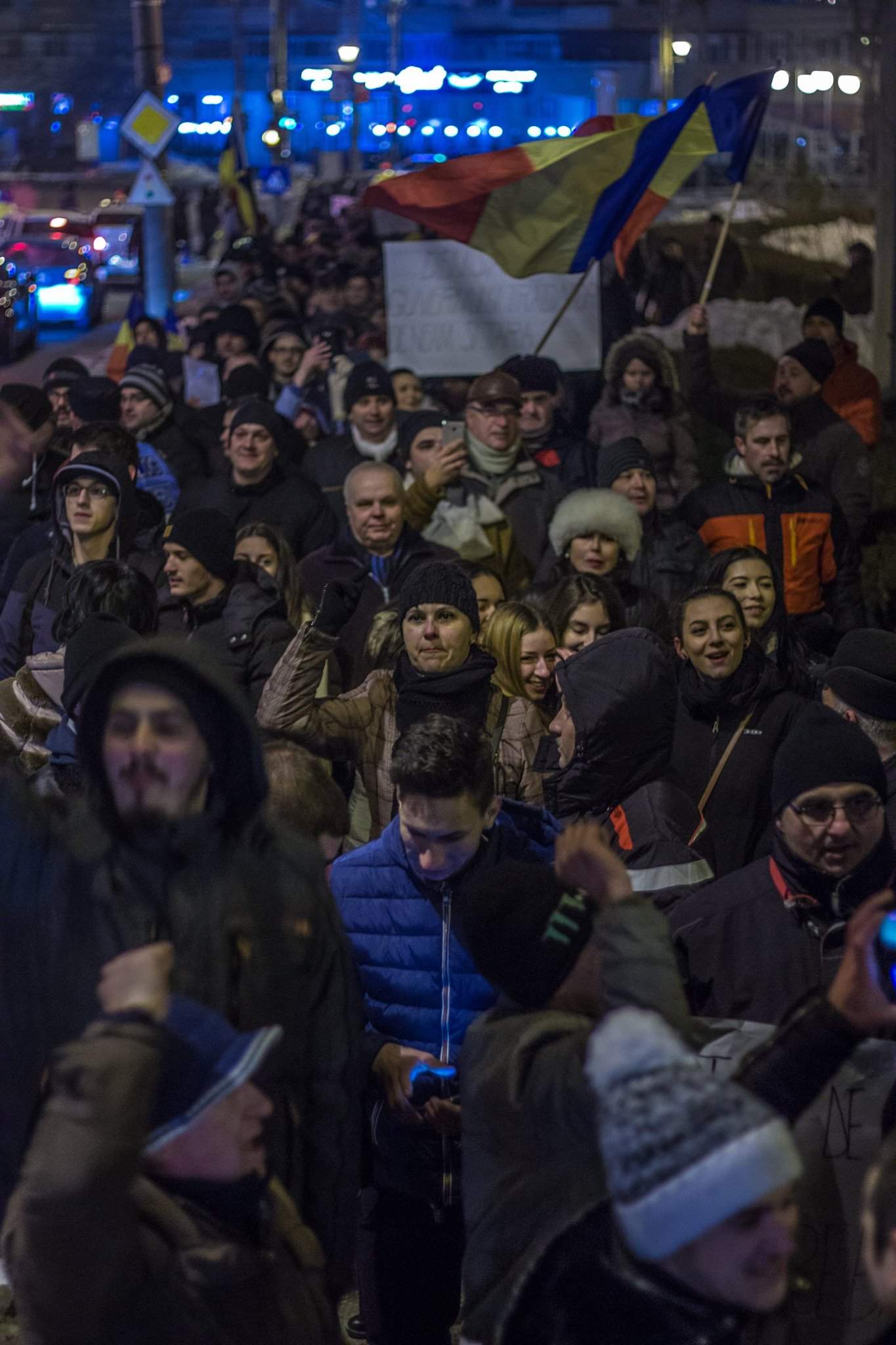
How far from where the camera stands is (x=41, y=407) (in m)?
7.68

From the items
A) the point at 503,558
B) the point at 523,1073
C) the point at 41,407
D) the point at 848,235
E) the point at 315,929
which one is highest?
the point at 848,235

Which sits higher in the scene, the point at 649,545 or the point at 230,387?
the point at 230,387

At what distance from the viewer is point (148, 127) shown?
17094 millimetres

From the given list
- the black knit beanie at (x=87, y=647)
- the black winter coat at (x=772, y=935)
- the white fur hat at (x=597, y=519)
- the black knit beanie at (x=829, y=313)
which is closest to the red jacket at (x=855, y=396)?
the black knit beanie at (x=829, y=313)

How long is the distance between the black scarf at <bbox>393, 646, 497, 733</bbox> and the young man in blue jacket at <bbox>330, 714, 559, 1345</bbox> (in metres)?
1.22

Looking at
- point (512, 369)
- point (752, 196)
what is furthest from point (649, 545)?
point (752, 196)

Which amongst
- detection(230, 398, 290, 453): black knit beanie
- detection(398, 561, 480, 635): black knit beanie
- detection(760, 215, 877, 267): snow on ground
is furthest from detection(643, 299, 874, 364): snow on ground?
detection(398, 561, 480, 635): black knit beanie

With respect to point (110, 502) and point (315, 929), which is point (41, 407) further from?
point (315, 929)

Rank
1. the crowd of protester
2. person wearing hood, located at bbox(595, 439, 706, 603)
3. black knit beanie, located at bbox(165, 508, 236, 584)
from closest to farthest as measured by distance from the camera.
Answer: the crowd of protester, black knit beanie, located at bbox(165, 508, 236, 584), person wearing hood, located at bbox(595, 439, 706, 603)

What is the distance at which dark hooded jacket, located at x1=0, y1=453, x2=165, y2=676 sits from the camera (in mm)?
6109

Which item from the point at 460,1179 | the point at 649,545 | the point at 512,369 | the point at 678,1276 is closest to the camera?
the point at 678,1276

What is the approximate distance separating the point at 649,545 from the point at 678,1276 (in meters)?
5.09

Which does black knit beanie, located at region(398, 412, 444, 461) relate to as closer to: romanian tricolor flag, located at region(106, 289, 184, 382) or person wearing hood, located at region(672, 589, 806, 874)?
person wearing hood, located at region(672, 589, 806, 874)

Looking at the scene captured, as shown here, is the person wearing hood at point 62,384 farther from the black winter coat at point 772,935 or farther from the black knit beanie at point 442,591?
the black winter coat at point 772,935
